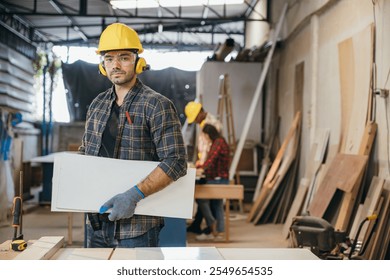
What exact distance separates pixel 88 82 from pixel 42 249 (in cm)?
71

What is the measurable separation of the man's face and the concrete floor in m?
0.58

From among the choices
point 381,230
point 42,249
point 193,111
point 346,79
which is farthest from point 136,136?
point 346,79

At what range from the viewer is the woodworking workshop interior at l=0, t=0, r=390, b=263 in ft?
6.13

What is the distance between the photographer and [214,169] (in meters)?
4.69

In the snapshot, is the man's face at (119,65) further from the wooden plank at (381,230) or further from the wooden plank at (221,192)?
the wooden plank at (381,230)

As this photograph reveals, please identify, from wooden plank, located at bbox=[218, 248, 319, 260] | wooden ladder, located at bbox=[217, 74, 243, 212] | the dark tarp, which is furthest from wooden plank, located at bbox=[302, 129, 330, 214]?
wooden plank, located at bbox=[218, 248, 319, 260]

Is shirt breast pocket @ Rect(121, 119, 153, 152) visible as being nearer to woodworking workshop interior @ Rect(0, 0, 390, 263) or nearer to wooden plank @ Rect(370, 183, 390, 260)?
woodworking workshop interior @ Rect(0, 0, 390, 263)

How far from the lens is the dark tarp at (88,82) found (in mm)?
2152

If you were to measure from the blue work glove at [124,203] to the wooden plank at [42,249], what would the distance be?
7.1 inches

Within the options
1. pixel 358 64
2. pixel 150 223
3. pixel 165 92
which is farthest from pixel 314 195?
pixel 150 223

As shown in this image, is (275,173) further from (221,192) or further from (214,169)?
(221,192)

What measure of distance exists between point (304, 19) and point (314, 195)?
4.57ft

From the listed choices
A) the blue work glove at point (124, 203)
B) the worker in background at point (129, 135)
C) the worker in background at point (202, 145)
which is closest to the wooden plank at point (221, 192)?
the worker in background at point (202, 145)

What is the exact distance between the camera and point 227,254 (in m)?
1.81
